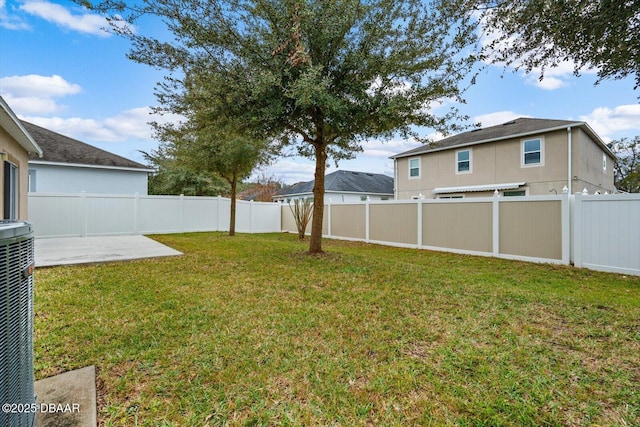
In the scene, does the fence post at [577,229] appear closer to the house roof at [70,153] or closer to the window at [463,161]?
the window at [463,161]

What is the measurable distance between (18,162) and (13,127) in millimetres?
1965

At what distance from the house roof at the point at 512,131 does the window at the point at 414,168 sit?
1.44 feet

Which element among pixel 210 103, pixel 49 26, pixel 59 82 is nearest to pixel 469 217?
pixel 210 103

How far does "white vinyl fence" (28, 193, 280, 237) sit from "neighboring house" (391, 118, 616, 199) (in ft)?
28.4

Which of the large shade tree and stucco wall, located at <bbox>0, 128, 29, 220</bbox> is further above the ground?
the large shade tree

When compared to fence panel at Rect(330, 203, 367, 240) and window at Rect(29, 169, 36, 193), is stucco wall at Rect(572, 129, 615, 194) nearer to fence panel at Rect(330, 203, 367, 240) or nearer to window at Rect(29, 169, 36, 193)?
fence panel at Rect(330, 203, 367, 240)

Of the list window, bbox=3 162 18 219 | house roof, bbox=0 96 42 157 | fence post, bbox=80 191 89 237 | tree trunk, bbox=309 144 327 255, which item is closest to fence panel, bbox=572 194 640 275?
tree trunk, bbox=309 144 327 255

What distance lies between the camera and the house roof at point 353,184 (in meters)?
23.2

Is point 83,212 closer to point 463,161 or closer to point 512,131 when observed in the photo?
point 463,161

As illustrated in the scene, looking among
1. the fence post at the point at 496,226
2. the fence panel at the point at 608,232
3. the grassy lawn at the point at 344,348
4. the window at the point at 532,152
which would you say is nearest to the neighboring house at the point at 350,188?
the window at the point at 532,152

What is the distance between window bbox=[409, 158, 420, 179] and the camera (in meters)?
17.4

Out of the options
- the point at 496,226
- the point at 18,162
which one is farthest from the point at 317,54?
the point at 18,162

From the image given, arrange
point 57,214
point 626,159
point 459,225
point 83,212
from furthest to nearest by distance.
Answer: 1. point 626,159
2. point 83,212
3. point 57,214
4. point 459,225

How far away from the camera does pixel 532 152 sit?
13.3 metres
